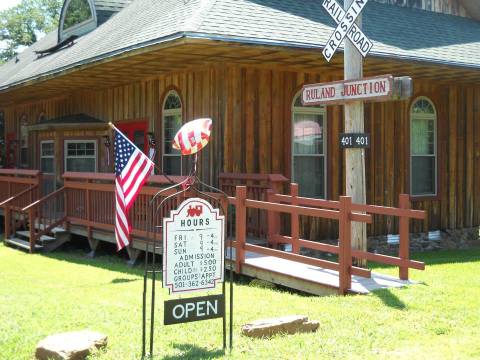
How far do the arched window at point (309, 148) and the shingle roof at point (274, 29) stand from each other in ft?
5.20

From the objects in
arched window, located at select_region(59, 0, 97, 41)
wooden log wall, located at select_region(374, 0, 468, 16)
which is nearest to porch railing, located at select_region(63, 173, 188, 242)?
arched window, located at select_region(59, 0, 97, 41)

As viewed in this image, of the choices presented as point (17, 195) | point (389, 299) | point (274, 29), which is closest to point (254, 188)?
point (274, 29)

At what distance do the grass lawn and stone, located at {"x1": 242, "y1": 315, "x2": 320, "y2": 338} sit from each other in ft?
0.28

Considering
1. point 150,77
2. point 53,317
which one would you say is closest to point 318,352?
point 53,317

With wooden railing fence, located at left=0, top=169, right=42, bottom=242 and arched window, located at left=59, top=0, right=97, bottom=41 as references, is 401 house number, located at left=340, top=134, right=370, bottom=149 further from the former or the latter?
arched window, located at left=59, top=0, right=97, bottom=41

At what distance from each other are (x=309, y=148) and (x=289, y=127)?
2.28ft

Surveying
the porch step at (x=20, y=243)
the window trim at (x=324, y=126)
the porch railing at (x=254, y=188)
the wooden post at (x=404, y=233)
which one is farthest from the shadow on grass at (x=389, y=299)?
the porch step at (x=20, y=243)

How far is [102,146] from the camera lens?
16.2 metres

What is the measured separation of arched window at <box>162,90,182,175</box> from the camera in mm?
13227

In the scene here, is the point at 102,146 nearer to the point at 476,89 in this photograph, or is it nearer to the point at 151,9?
the point at 151,9

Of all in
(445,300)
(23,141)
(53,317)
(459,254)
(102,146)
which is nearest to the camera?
(53,317)

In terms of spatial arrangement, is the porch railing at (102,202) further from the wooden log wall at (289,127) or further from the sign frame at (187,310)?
the sign frame at (187,310)

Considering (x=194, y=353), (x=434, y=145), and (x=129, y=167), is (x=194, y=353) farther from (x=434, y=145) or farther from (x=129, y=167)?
(x=434, y=145)

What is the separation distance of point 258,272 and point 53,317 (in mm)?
3144
